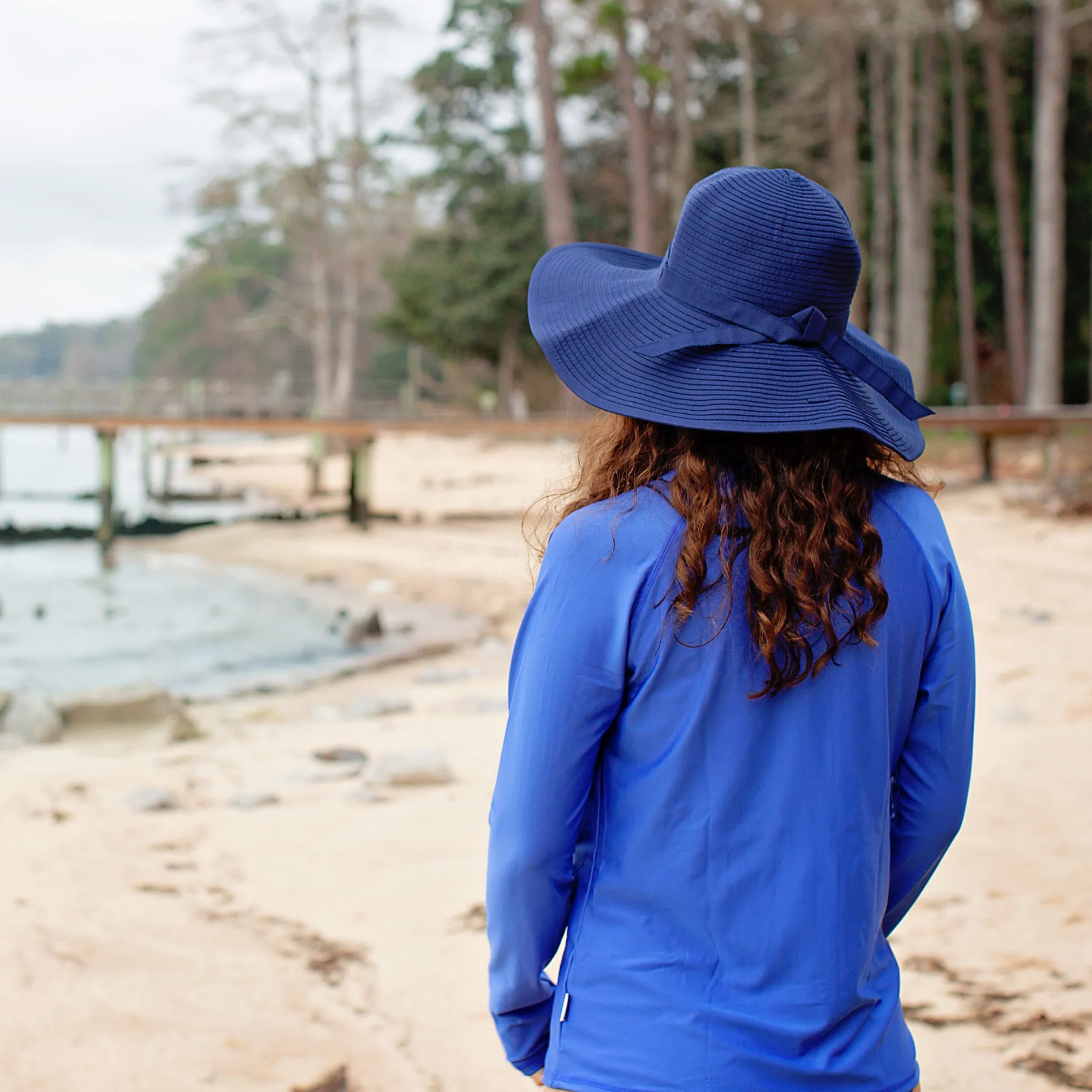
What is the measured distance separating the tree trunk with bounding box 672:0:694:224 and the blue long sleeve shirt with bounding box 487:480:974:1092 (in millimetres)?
22360

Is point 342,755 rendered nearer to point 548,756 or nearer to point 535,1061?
point 535,1061

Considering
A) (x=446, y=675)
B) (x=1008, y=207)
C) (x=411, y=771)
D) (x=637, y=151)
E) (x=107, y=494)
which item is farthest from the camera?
(x=637, y=151)

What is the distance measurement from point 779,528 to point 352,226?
1070 inches

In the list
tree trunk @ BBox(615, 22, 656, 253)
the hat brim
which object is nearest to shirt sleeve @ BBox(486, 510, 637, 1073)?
the hat brim

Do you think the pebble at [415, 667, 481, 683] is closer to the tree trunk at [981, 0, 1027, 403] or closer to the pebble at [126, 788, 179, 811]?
the pebble at [126, 788, 179, 811]

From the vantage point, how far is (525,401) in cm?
3284

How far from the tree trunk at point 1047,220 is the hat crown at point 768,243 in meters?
17.9

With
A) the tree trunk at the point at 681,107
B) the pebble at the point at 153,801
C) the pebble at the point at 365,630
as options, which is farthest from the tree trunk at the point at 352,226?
the pebble at the point at 153,801

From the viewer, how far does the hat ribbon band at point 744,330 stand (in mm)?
A: 1224

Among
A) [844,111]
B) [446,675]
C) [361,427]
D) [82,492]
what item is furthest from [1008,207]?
[82,492]

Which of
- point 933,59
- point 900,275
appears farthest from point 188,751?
point 933,59

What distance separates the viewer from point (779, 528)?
1185 mm

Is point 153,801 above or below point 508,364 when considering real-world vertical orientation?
below

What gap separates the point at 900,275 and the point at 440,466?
11036 millimetres
